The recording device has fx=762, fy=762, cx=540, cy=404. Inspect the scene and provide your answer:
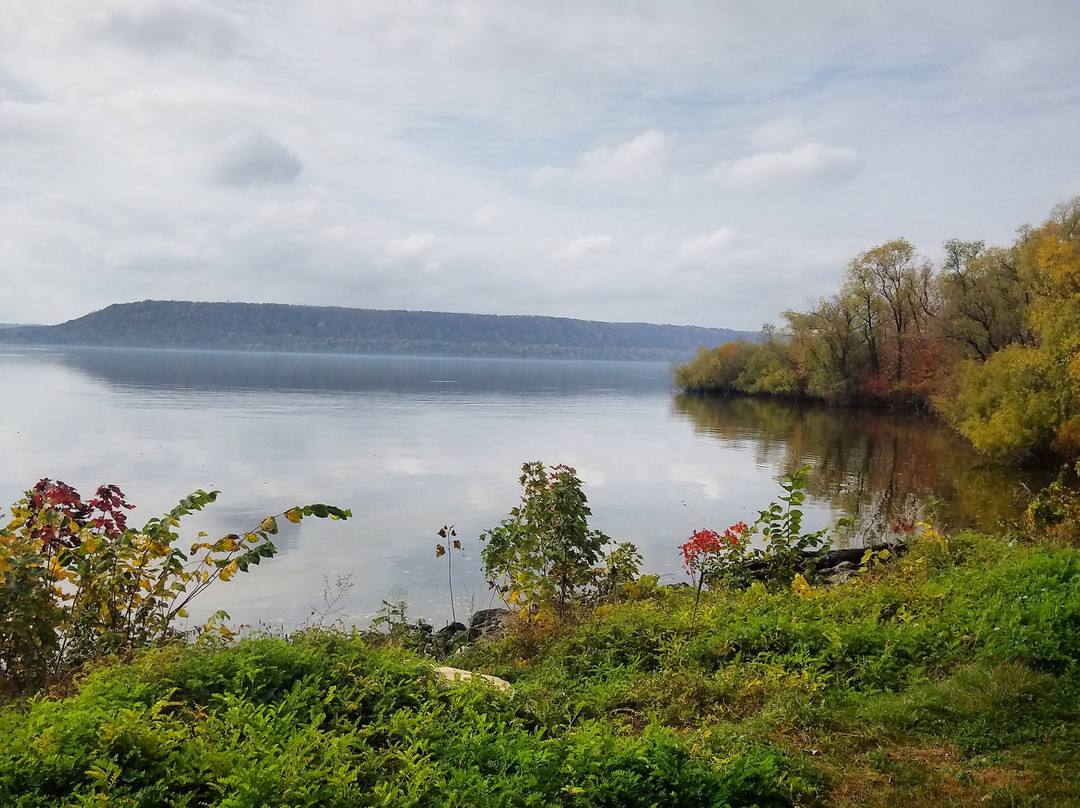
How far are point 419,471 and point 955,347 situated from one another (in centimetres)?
3739

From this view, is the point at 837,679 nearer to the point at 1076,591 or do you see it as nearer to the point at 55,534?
the point at 1076,591

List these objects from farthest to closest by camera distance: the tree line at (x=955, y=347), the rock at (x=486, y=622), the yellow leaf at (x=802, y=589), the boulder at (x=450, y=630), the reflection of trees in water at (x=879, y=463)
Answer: the tree line at (x=955, y=347)
the reflection of trees in water at (x=879, y=463)
the boulder at (x=450, y=630)
the rock at (x=486, y=622)
the yellow leaf at (x=802, y=589)

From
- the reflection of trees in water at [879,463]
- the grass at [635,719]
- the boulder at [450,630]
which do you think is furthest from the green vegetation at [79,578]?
the reflection of trees in water at [879,463]

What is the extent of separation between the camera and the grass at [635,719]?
3865 mm

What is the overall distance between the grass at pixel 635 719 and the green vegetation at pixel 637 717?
2cm

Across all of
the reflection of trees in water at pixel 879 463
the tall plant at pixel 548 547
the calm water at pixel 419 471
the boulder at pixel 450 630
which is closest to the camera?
the tall plant at pixel 548 547

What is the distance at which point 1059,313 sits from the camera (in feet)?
90.6

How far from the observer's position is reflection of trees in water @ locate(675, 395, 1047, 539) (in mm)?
22734

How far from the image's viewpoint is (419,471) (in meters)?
26.5

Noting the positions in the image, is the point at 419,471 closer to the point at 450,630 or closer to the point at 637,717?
the point at 450,630

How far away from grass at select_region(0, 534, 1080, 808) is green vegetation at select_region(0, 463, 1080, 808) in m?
0.02

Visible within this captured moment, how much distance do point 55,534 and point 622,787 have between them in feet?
17.8

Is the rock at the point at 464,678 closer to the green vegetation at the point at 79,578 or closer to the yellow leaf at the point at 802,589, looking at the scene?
the green vegetation at the point at 79,578

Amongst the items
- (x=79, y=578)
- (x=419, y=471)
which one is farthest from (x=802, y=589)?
(x=419, y=471)
